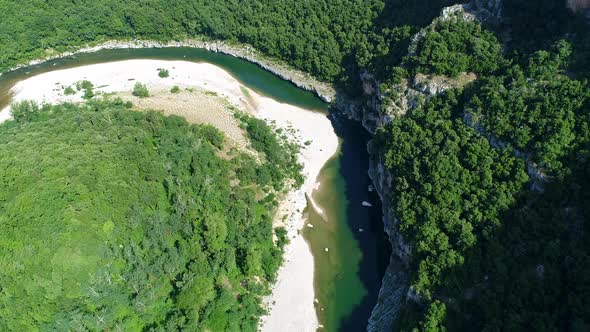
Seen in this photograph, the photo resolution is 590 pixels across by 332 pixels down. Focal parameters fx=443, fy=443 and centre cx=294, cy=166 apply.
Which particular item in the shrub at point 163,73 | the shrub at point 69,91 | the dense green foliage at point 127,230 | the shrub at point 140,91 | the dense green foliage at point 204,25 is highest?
the dense green foliage at point 204,25

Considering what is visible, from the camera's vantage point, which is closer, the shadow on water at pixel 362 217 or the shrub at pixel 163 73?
the shadow on water at pixel 362 217

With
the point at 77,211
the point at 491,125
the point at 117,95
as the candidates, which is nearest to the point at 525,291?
the point at 491,125

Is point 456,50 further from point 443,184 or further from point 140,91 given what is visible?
point 140,91

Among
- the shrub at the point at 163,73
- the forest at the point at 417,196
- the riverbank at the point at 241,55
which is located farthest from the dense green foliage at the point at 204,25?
the shrub at the point at 163,73

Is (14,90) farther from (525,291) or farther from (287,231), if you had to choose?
(525,291)

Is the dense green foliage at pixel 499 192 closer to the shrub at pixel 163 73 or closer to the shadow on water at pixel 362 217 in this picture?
the shadow on water at pixel 362 217

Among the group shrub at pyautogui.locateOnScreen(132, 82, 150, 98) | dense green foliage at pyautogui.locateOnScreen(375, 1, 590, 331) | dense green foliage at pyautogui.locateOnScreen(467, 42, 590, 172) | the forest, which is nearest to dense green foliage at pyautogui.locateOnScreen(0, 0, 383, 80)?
the forest

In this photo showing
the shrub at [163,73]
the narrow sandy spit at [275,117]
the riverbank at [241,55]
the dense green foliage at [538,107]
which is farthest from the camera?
the shrub at [163,73]
